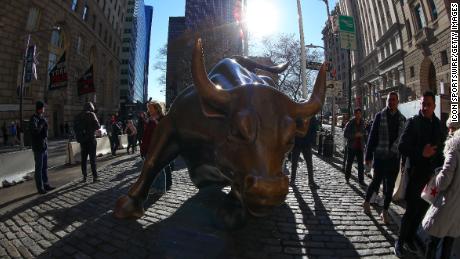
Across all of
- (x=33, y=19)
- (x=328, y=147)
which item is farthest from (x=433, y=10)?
(x=33, y=19)

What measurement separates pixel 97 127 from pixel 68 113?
1126 inches

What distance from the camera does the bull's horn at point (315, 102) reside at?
2.94m

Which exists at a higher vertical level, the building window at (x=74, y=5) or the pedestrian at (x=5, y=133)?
the building window at (x=74, y=5)

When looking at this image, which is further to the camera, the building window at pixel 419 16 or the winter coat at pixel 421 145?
the building window at pixel 419 16

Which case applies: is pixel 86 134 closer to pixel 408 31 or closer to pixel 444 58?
pixel 444 58

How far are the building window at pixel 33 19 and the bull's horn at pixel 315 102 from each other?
28872 millimetres

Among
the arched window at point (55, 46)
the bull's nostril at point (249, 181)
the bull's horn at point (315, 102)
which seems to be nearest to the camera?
the bull's nostril at point (249, 181)

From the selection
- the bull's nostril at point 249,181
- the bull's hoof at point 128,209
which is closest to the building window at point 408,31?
the bull's hoof at point 128,209

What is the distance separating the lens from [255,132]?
99.5 inches

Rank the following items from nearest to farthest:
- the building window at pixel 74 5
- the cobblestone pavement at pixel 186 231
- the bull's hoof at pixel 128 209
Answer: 1. the cobblestone pavement at pixel 186 231
2. the bull's hoof at pixel 128 209
3. the building window at pixel 74 5

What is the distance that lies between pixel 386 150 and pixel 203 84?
11.2 feet

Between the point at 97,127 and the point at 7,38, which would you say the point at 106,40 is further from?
the point at 97,127

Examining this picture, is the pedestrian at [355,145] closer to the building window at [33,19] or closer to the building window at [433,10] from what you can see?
the building window at [33,19]

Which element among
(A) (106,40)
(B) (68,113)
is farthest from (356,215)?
(A) (106,40)
